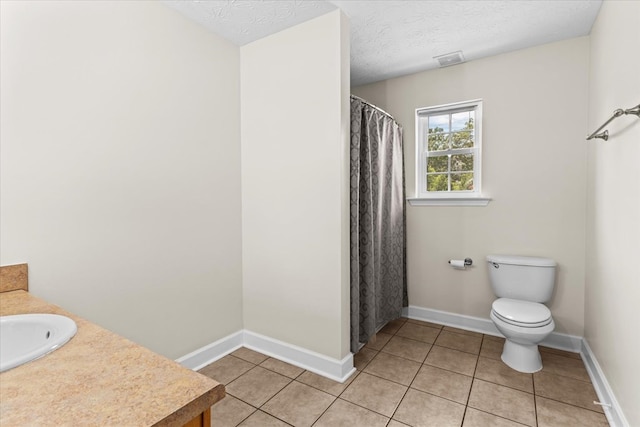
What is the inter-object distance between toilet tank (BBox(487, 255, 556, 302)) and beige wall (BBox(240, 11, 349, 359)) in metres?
1.26

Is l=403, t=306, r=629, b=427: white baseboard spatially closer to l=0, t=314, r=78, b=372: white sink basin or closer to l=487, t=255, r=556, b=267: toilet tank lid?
l=487, t=255, r=556, b=267: toilet tank lid

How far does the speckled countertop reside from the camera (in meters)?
0.60

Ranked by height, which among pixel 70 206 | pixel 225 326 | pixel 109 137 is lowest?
pixel 225 326

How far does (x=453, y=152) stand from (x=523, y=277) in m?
1.18

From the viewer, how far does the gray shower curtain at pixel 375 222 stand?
228 cm

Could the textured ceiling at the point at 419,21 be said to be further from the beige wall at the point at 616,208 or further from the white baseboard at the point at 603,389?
the white baseboard at the point at 603,389

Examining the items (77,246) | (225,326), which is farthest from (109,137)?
(225,326)

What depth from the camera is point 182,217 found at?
216 cm

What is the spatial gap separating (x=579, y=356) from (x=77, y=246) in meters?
3.30

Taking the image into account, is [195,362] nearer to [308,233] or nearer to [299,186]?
[308,233]

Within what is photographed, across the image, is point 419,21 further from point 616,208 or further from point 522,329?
point 522,329

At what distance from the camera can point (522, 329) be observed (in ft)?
6.87

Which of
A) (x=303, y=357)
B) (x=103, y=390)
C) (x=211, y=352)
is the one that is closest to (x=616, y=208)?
(x=303, y=357)

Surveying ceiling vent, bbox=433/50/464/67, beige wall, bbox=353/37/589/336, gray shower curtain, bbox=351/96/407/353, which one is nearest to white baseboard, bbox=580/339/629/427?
beige wall, bbox=353/37/589/336
